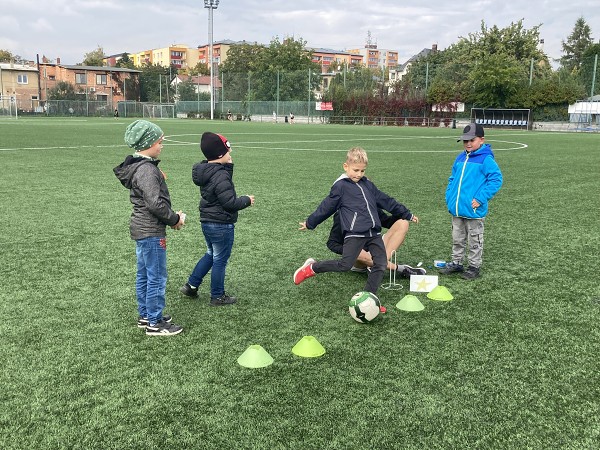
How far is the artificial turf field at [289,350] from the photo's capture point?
9.75 feet

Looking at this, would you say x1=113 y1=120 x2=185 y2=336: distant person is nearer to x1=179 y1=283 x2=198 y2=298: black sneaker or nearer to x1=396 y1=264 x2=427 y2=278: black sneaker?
x1=179 y1=283 x2=198 y2=298: black sneaker

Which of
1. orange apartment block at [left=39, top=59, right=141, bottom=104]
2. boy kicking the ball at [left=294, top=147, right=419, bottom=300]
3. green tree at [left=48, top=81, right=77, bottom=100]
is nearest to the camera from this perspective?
boy kicking the ball at [left=294, top=147, right=419, bottom=300]

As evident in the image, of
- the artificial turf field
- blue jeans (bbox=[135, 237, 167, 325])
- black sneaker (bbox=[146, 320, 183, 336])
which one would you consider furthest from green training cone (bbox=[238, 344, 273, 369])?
blue jeans (bbox=[135, 237, 167, 325])

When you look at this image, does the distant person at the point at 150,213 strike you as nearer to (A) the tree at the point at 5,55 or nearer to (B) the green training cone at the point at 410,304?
(B) the green training cone at the point at 410,304

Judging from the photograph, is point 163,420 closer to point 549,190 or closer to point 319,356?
point 319,356

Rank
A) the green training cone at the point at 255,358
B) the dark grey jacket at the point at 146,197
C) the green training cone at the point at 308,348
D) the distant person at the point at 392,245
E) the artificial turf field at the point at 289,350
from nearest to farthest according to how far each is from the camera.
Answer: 1. the artificial turf field at the point at 289,350
2. the green training cone at the point at 255,358
3. the green training cone at the point at 308,348
4. the dark grey jacket at the point at 146,197
5. the distant person at the point at 392,245

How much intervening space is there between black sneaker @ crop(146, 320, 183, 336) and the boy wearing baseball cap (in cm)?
73

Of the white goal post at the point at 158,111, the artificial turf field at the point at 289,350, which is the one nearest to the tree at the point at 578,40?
the white goal post at the point at 158,111

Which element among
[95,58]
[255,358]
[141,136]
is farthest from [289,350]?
[95,58]

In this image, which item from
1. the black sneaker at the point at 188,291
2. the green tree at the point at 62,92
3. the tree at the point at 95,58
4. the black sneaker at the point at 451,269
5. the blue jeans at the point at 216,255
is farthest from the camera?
the tree at the point at 95,58

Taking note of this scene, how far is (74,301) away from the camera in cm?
490

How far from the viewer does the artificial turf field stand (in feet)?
9.75

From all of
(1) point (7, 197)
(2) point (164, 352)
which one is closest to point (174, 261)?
(2) point (164, 352)

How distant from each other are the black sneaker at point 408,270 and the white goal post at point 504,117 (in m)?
49.6
